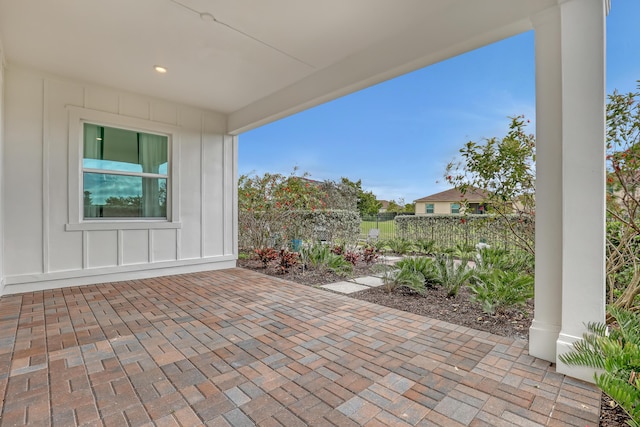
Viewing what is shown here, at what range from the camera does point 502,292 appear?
3.15 meters

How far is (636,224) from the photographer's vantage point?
107 inches

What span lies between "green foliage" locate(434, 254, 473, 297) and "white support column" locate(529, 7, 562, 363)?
150 centimetres

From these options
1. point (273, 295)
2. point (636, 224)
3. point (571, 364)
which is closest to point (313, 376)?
point (571, 364)

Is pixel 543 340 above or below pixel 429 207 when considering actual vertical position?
below

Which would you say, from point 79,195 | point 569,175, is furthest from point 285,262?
point 569,175

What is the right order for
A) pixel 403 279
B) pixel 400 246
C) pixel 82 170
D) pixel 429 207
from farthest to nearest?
pixel 429 207
pixel 400 246
pixel 82 170
pixel 403 279

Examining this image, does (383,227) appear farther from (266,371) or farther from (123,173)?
(266,371)

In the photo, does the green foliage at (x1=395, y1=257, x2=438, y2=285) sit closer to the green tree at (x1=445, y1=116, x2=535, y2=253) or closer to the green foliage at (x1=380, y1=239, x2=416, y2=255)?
the green tree at (x1=445, y1=116, x2=535, y2=253)

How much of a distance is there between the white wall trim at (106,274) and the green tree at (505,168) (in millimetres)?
4426

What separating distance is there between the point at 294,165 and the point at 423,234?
4.07 metres

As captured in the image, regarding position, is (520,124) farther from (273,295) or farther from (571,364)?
(273,295)

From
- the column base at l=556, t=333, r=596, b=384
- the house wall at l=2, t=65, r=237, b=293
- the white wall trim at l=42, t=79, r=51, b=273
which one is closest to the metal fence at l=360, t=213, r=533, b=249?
the house wall at l=2, t=65, r=237, b=293

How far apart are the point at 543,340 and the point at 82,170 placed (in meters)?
5.74

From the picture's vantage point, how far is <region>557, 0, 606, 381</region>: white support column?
1.94 m
